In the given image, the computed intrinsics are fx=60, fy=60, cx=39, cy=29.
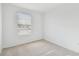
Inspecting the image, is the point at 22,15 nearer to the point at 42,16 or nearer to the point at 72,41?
the point at 42,16

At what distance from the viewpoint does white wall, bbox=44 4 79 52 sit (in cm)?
171

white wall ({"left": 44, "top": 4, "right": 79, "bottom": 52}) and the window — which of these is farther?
the window

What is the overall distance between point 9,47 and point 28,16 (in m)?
1.18

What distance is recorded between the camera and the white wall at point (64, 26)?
1710 millimetres

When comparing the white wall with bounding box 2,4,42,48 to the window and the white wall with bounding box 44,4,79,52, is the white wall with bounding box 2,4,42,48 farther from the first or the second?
the white wall with bounding box 44,4,79,52

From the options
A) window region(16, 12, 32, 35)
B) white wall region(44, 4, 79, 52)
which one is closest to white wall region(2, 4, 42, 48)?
window region(16, 12, 32, 35)

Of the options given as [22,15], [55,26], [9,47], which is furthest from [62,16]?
[9,47]

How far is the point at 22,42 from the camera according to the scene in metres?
2.09

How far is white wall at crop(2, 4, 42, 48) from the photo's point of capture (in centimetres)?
180

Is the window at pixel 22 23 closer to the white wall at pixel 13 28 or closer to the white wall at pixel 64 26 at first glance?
the white wall at pixel 13 28

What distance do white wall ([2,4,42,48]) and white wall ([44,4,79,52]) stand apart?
12.7 inches

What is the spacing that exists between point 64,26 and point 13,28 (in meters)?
1.67

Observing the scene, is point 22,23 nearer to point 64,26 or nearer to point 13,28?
point 13,28

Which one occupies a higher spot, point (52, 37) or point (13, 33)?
point (13, 33)
